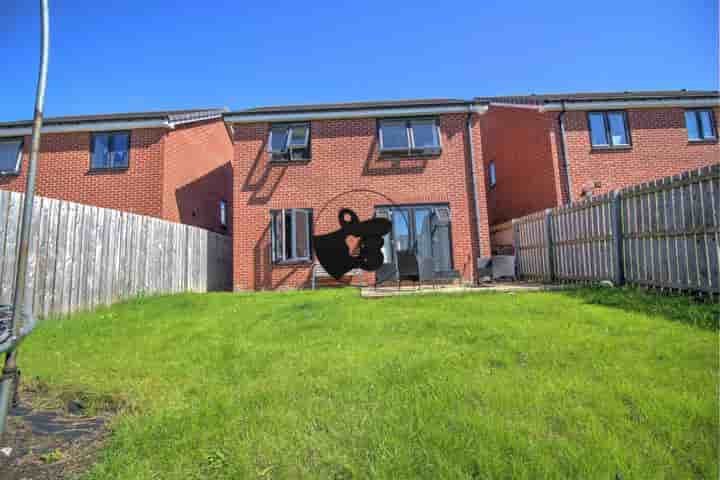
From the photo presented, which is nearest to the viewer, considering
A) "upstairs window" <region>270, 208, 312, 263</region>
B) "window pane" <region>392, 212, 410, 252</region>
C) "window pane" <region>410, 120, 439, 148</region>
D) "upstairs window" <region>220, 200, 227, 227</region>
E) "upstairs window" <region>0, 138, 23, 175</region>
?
"window pane" <region>392, 212, 410, 252</region>

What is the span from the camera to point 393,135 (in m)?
11.8

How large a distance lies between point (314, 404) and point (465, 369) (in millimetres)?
1226

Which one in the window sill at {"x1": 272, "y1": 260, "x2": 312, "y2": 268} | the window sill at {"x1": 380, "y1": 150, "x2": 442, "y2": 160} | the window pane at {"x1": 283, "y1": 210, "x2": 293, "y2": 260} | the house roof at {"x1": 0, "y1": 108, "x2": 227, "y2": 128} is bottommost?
the window sill at {"x1": 272, "y1": 260, "x2": 312, "y2": 268}

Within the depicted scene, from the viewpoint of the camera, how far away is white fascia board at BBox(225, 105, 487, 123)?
11.6 m

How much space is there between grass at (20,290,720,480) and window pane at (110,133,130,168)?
27.9ft

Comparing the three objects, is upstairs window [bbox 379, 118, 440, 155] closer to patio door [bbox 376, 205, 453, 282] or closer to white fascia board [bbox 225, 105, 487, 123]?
white fascia board [bbox 225, 105, 487, 123]

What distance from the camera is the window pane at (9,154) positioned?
12.0m

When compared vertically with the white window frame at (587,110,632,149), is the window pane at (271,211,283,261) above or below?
below

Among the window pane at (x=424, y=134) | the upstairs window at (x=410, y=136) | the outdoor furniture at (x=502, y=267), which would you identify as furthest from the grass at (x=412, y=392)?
the window pane at (x=424, y=134)

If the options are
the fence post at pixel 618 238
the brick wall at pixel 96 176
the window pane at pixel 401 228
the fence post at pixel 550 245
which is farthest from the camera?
the brick wall at pixel 96 176

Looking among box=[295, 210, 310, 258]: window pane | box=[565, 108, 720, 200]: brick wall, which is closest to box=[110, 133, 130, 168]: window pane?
box=[295, 210, 310, 258]: window pane

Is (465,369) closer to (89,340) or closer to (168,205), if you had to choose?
(89,340)

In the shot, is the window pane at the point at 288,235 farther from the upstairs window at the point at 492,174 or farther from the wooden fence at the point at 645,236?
the upstairs window at the point at 492,174

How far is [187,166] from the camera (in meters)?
13.0
